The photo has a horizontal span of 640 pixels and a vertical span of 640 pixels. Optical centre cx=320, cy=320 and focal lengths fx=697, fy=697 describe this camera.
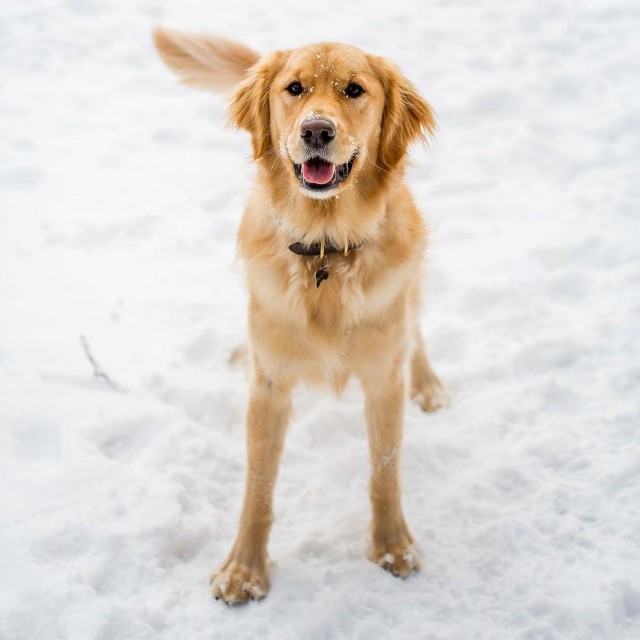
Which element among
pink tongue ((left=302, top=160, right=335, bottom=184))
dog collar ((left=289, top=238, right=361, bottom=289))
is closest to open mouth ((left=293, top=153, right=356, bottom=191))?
pink tongue ((left=302, top=160, right=335, bottom=184))

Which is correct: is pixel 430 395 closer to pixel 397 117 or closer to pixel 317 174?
pixel 397 117

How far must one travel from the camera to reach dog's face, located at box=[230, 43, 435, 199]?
240 cm

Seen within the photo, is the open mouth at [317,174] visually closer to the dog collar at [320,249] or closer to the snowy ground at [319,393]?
the dog collar at [320,249]

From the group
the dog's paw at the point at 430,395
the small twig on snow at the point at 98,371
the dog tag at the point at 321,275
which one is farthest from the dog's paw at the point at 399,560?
the small twig on snow at the point at 98,371

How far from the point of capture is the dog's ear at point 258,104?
110 inches

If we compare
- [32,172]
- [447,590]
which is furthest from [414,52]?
[447,590]

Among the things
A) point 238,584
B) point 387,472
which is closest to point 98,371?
point 238,584

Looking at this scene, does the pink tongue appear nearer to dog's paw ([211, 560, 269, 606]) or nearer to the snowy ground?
the snowy ground

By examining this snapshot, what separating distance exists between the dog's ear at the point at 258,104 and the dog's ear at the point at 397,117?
0.44 meters

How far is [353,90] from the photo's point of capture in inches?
103

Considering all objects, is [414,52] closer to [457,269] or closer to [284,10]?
[284,10]

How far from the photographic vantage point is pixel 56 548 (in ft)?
8.71

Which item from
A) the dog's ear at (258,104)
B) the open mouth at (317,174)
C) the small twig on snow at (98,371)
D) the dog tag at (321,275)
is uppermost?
the dog's ear at (258,104)

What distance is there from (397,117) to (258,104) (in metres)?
0.56
